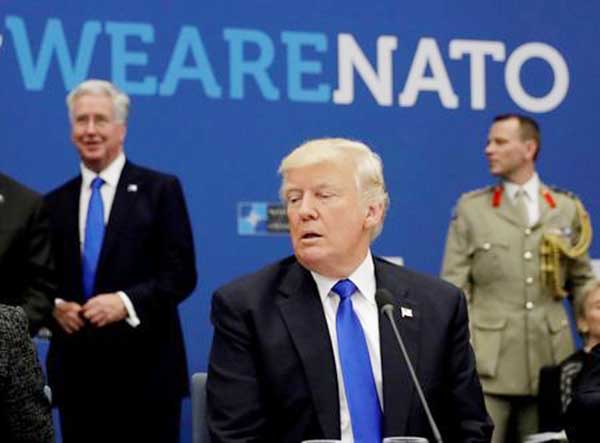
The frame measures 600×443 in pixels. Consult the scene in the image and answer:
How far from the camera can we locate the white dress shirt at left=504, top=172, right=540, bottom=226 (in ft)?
20.9

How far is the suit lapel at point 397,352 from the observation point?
3.29 metres

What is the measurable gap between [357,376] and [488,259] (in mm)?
2982

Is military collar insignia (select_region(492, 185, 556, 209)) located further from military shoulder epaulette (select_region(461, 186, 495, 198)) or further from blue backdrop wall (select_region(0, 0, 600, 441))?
blue backdrop wall (select_region(0, 0, 600, 441))

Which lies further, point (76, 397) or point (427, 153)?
point (427, 153)

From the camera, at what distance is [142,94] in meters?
6.15

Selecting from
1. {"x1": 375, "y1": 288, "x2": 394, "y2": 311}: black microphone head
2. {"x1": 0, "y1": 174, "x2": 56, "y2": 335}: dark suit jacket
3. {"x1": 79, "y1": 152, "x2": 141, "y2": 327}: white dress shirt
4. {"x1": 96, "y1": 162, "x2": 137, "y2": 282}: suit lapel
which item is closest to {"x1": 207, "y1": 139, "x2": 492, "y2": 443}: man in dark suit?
{"x1": 375, "y1": 288, "x2": 394, "y2": 311}: black microphone head

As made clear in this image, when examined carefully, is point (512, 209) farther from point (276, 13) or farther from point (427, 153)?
point (276, 13)

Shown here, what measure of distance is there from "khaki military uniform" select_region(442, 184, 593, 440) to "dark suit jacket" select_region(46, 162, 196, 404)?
138 cm

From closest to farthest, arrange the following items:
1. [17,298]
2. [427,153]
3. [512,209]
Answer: [17,298] < [512,209] < [427,153]

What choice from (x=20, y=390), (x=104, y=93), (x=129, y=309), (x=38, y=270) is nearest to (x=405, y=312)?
(x=20, y=390)

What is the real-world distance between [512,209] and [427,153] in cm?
61

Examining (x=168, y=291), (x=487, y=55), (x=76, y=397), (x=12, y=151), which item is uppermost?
(x=487, y=55)

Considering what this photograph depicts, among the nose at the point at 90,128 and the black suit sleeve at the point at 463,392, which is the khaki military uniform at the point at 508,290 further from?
the black suit sleeve at the point at 463,392

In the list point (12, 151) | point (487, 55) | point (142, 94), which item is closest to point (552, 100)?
point (487, 55)
